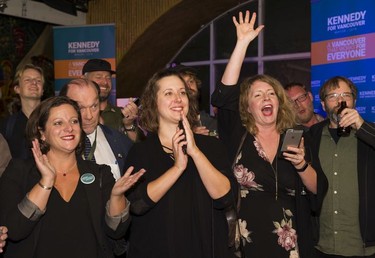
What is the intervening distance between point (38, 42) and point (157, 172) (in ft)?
26.5

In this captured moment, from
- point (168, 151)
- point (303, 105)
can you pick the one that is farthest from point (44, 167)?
point (303, 105)

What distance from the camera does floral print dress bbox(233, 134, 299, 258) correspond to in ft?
9.88

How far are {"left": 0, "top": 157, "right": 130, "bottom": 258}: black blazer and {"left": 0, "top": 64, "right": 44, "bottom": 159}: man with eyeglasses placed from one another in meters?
1.19

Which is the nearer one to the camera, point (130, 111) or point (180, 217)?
point (180, 217)

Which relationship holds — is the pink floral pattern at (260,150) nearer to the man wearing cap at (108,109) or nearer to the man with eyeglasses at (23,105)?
the man wearing cap at (108,109)

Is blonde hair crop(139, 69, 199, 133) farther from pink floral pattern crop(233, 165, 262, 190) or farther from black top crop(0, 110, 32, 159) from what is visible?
black top crop(0, 110, 32, 159)

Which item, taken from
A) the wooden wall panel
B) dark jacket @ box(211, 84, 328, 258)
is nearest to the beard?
dark jacket @ box(211, 84, 328, 258)

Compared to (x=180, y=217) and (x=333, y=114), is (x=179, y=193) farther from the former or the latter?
(x=333, y=114)

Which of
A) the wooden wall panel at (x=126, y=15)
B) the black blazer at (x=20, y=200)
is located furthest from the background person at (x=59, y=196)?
the wooden wall panel at (x=126, y=15)

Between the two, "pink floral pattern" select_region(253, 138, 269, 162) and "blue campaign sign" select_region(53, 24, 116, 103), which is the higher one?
"blue campaign sign" select_region(53, 24, 116, 103)

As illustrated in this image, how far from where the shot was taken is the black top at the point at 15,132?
12.4 feet

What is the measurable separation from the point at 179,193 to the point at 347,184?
1341 millimetres

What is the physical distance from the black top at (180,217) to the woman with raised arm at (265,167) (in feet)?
1.21

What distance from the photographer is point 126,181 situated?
246 cm
